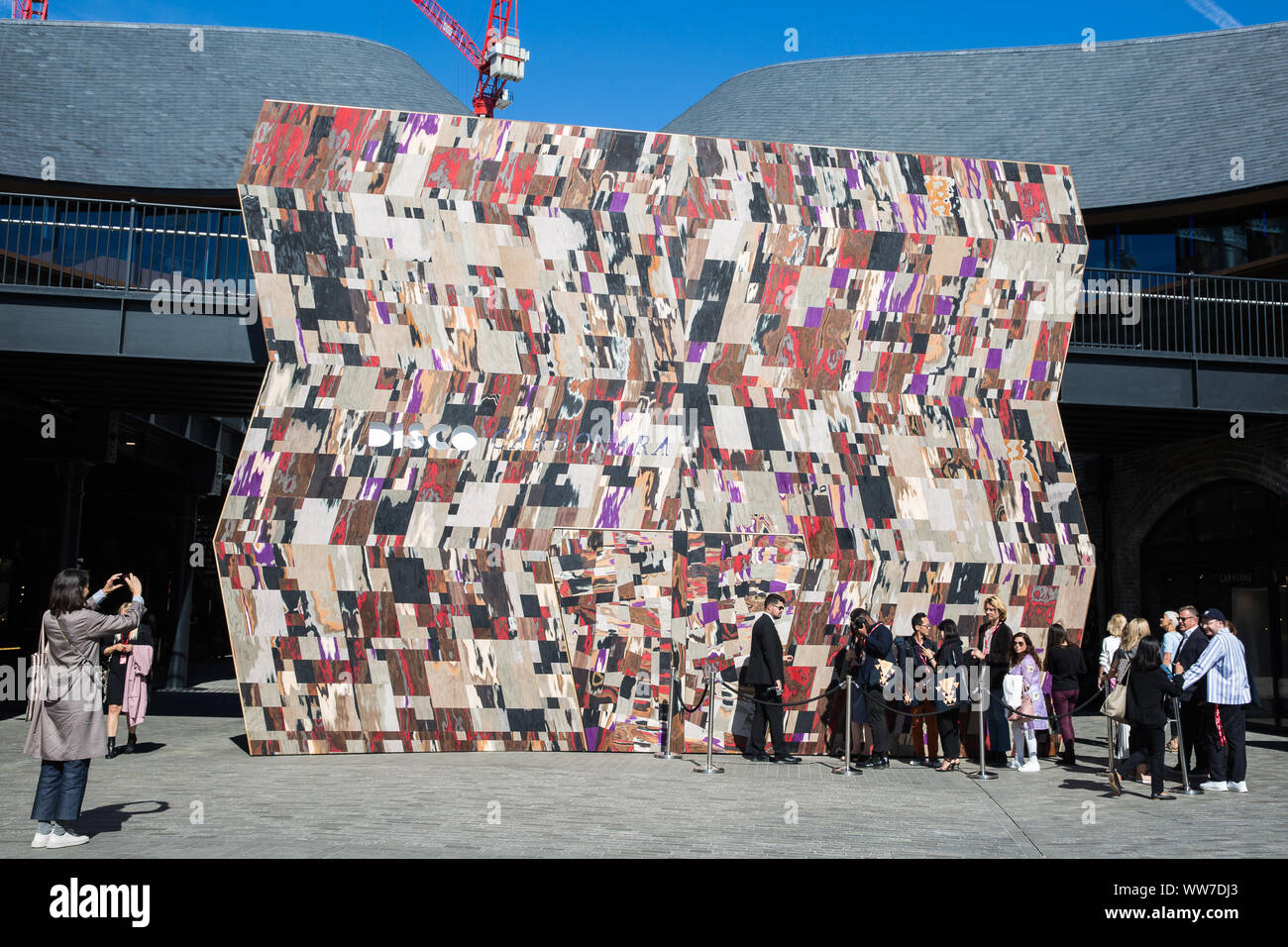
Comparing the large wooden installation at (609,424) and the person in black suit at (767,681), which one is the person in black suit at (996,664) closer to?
the large wooden installation at (609,424)

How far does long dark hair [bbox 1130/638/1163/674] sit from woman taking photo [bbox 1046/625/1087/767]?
2.33 meters

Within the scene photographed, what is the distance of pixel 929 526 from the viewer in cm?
1319

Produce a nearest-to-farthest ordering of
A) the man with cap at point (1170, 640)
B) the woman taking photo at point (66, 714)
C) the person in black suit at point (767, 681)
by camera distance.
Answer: the woman taking photo at point (66, 714) < the person in black suit at point (767, 681) < the man with cap at point (1170, 640)

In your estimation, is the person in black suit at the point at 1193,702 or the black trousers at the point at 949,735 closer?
the person in black suit at the point at 1193,702

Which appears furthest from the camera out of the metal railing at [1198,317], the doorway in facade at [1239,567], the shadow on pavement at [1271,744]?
the metal railing at [1198,317]

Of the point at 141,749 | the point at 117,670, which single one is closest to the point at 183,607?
the point at 141,749

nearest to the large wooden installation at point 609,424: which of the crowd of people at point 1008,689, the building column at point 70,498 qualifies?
the crowd of people at point 1008,689

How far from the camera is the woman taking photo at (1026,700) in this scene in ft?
39.0

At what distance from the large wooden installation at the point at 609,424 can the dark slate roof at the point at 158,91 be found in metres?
21.5

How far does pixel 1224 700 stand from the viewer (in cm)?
1027

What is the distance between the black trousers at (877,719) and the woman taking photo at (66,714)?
7.66 m

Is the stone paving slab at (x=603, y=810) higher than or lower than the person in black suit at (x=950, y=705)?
Answer: lower

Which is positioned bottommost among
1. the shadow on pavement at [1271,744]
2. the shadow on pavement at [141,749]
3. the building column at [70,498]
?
the shadow on pavement at [1271,744]
